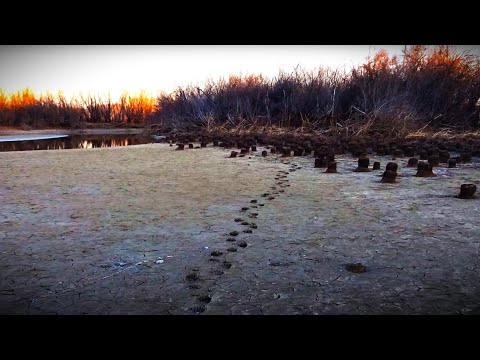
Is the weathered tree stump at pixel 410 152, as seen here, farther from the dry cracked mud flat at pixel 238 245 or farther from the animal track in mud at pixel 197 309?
the animal track in mud at pixel 197 309

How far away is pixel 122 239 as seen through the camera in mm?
3723

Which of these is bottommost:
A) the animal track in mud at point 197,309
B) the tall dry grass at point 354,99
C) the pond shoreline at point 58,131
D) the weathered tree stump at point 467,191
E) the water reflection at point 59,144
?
the animal track in mud at point 197,309

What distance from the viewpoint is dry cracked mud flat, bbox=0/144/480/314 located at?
2473mm

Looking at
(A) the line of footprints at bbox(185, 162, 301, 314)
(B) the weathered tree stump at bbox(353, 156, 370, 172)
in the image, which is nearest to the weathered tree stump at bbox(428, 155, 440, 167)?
(B) the weathered tree stump at bbox(353, 156, 370, 172)

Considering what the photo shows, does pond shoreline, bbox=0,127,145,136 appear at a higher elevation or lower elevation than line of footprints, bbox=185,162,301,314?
higher

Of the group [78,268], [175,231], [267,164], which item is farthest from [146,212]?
[267,164]

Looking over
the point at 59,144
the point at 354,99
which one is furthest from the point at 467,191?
the point at 59,144

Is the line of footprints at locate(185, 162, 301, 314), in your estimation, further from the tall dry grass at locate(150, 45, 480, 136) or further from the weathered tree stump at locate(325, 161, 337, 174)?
the tall dry grass at locate(150, 45, 480, 136)

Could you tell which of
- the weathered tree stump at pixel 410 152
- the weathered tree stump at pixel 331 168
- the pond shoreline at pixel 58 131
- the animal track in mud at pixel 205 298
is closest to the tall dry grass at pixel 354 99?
the weathered tree stump at pixel 410 152

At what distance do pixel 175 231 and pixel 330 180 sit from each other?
12.0ft

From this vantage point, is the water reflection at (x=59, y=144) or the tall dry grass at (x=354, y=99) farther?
the water reflection at (x=59, y=144)

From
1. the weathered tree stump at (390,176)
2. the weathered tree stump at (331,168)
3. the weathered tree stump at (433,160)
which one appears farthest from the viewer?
the weathered tree stump at (331,168)

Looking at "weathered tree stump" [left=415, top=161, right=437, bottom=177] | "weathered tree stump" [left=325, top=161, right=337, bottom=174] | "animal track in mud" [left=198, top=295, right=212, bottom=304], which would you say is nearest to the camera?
"animal track in mud" [left=198, top=295, right=212, bottom=304]

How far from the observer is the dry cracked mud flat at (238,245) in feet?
8.11
